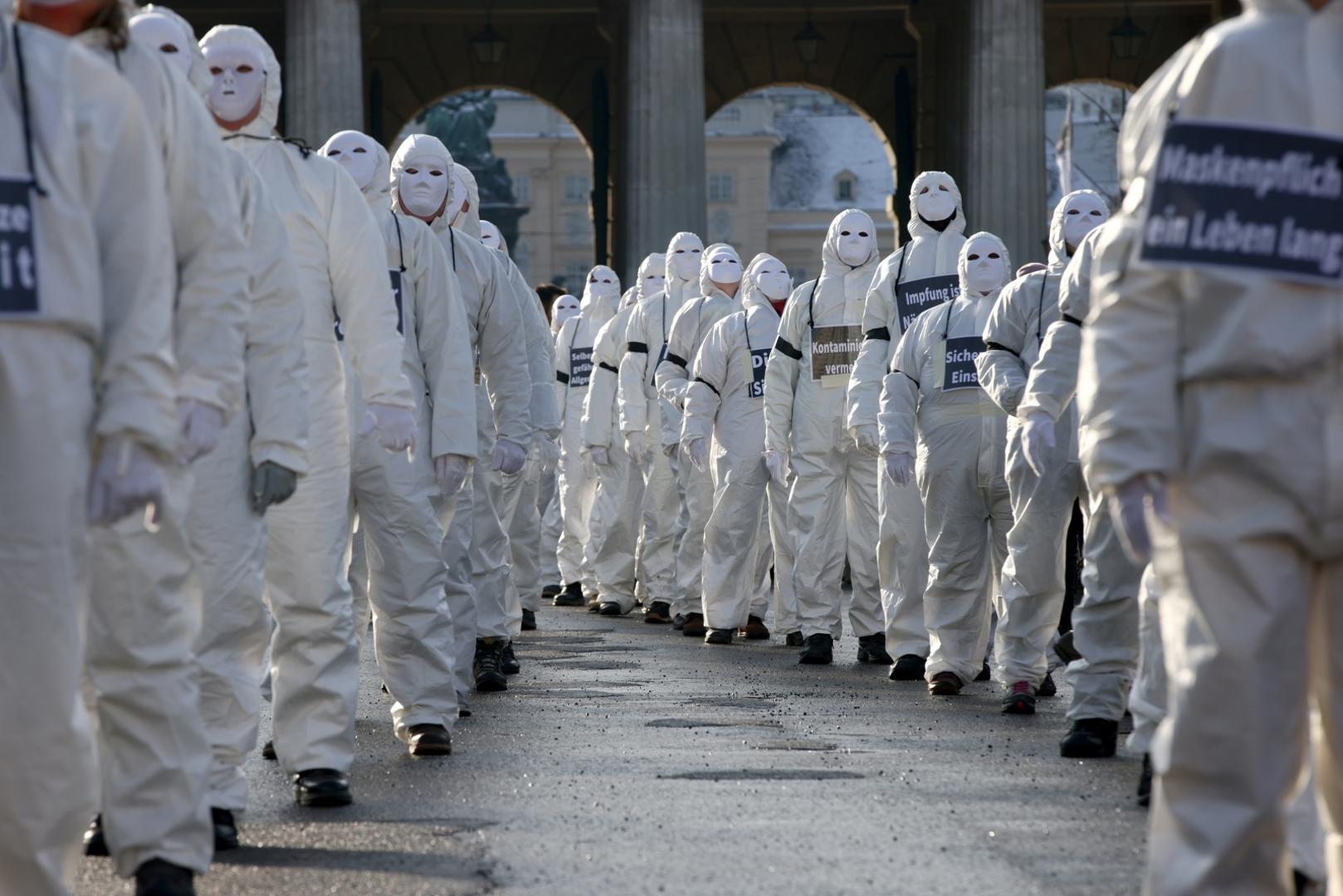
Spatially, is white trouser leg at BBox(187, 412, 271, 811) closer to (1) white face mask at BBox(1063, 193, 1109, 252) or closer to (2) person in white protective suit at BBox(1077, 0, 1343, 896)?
(2) person in white protective suit at BBox(1077, 0, 1343, 896)

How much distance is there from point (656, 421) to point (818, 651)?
5.72 meters

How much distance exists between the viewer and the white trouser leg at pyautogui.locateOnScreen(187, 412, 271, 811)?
627 centimetres

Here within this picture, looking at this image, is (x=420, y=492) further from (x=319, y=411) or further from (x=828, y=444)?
(x=828, y=444)

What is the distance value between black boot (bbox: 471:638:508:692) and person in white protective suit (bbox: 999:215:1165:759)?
11.6 feet

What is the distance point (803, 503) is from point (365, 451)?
5.86 meters

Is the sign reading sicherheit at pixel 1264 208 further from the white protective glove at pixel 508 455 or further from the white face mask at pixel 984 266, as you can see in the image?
the white face mask at pixel 984 266

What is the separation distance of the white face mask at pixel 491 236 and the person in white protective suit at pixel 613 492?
4179mm

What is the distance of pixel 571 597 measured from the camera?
67.3 ft

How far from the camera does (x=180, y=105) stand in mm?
5191

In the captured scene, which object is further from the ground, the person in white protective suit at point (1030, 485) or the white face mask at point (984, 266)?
the white face mask at point (984, 266)

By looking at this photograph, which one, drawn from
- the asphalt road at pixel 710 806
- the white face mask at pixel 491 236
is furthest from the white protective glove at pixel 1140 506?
the white face mask at pixel 491 236

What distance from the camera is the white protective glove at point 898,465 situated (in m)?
11.5

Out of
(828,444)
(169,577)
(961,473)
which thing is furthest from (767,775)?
(828,444)

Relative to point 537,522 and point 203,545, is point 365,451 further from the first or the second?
point 537,522
